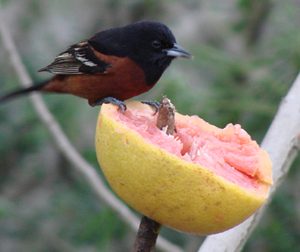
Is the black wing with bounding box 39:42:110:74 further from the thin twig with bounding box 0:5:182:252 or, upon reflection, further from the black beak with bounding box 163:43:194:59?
the thin twig with bounding box 0:5:182:252

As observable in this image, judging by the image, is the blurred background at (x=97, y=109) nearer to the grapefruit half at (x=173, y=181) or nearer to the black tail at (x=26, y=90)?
the black tail at (x=26, y=90)

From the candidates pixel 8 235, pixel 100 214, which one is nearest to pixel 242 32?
pixel 100 214

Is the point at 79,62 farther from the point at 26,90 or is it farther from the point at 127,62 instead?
the point at 26,90

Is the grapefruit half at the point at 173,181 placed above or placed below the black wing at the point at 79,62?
above

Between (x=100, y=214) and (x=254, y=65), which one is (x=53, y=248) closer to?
(x=100, y=214)

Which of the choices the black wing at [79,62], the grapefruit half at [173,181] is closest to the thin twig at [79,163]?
the black wing at [79,62]
